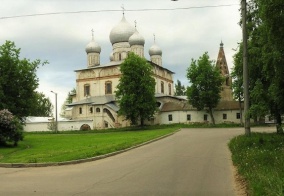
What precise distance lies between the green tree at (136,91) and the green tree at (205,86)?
709 cm

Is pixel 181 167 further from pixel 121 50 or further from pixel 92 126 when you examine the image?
pixel 121 50

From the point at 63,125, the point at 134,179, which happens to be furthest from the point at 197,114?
the point at 134,179

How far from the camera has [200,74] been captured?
60594mm

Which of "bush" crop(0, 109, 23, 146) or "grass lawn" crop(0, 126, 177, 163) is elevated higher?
"bush" crop(0, 109, 23, 146)

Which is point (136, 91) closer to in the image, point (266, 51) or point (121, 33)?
point (121, 33)

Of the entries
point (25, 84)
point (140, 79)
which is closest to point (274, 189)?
point (25, 84)

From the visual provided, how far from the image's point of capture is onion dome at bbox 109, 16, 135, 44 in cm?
7131

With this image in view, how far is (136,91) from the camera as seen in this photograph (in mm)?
56625

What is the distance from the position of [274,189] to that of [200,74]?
2119 inches

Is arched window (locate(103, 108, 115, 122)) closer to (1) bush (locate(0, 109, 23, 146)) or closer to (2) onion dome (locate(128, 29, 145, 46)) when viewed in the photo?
(2) onion dome (locate(128, 29, 145, 46))

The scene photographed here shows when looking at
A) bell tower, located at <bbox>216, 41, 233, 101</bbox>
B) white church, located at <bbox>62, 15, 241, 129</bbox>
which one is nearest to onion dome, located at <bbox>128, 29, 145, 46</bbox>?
white church, located at <bbox>62, 15, 241, 129</bbox>

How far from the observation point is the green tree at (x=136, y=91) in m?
55.6

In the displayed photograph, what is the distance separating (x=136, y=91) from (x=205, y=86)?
10891 millimetres

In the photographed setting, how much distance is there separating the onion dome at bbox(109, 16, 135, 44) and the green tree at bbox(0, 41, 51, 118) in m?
32.0
